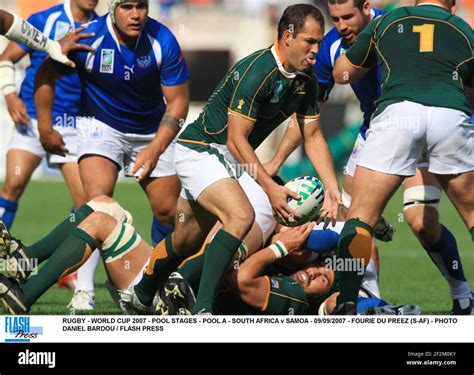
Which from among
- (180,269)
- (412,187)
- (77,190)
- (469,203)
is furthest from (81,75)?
(469,203)

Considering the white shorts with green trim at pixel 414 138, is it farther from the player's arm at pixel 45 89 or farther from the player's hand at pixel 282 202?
the player's arm at pixel 45 89

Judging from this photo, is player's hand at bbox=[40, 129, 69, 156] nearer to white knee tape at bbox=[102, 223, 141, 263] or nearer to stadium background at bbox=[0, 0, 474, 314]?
stadium background at bbox=[0, 0, 474, 314]

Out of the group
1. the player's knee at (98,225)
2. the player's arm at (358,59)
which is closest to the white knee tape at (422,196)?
the player's arm at (358,59)

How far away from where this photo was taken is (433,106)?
6.37 meters

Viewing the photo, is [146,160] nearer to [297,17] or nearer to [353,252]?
[297,17]

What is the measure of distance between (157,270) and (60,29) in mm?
3034

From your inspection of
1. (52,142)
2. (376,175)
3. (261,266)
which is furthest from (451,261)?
(52,142)

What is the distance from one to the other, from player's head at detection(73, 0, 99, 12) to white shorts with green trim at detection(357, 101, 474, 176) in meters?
3.69

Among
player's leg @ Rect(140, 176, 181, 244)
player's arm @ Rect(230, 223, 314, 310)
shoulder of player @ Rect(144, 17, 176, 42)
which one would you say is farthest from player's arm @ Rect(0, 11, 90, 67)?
player's arm @ Rect(230, 223, 314, 310)

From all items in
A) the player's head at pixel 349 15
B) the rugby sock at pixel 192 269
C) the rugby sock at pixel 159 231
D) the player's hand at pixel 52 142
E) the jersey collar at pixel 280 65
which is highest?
the player's head at pixel 349 15

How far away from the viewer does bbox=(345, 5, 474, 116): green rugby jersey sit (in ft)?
21.0

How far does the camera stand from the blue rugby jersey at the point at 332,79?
27.3ft

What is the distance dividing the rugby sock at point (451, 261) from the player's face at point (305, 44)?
2.02m
